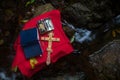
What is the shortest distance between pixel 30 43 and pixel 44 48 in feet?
0.54

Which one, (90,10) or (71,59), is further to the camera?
(90,10)

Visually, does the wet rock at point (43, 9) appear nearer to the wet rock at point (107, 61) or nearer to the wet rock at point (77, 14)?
the wet rock at point (77, 14)

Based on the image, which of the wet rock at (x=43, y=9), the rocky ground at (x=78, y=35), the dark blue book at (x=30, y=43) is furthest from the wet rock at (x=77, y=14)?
the dark blue book at (x=30, y=43)

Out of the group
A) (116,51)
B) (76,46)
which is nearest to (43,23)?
(76,46)

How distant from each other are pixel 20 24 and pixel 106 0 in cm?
111

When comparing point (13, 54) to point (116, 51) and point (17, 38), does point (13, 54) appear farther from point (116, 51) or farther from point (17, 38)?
point (116, 51)

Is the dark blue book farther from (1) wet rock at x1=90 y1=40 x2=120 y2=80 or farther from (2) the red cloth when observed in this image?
(1) wet rock at x1=90 y1=40 x2=120 y2=80

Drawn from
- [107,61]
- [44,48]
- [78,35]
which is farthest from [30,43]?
[107,61]

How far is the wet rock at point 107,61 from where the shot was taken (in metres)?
2.90

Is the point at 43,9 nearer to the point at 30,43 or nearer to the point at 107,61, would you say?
the point at 30,43

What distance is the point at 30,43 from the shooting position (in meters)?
3.15

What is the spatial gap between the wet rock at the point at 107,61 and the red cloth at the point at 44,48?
345 millimetres

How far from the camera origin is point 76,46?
10.9 ft

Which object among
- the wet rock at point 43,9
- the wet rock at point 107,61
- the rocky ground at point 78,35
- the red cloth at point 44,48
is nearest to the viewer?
the wet rock at point 107,61
